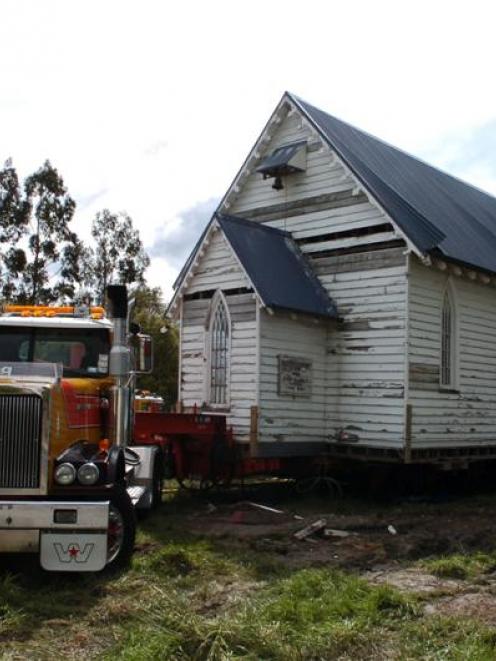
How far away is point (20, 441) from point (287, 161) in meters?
10.5

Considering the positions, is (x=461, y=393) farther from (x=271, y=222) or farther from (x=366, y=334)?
(x=271, y=222)

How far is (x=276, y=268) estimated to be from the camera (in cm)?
1570

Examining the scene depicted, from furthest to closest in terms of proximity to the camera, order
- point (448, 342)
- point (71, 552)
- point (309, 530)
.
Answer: point (448, 342) < point (309, 530) < point (71, 552)

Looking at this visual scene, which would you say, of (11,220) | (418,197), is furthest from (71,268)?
(418,197)

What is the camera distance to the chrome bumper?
761 centimetres

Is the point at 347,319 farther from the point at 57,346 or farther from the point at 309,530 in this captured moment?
the point at 57,346

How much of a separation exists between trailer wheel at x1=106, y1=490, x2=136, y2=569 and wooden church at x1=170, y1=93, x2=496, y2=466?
20.0 ft

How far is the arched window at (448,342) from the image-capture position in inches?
637

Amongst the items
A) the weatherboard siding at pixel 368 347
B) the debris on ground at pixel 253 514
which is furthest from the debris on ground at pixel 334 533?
the weatherboard siding at pixel 368 347

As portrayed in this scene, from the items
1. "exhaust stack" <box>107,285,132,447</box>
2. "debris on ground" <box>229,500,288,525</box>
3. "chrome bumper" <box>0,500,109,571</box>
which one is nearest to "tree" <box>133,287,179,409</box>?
"debris on ground" <box>229,500,288,525</box>

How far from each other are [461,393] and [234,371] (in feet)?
16.0

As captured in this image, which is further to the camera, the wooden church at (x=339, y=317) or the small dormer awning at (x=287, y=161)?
the small dormer awning at (x=287, y=161)

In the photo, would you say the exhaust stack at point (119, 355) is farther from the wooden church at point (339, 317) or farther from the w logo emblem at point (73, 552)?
the wooden church at point (339, 317)

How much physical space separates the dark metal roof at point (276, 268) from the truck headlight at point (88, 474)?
677 cm
